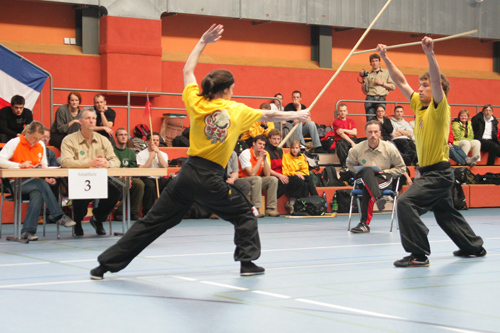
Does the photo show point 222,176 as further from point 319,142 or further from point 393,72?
point 319,142

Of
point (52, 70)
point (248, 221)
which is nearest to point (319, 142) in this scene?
point (52, 70)

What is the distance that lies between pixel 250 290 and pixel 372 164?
5.62m

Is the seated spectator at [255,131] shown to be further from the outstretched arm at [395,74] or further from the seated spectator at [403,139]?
the outstretched arm at [395,74]

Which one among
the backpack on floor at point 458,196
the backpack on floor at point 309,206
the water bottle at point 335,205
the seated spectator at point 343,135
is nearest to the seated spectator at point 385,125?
the seated spectator at point 343,135

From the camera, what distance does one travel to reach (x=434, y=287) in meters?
5.38

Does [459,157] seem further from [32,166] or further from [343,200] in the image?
[32,166]

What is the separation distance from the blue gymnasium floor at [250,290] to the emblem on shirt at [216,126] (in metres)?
1.19

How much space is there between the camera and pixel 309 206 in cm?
1321

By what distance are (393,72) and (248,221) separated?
7.60ft

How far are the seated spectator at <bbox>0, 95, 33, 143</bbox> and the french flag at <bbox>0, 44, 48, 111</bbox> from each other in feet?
3.63

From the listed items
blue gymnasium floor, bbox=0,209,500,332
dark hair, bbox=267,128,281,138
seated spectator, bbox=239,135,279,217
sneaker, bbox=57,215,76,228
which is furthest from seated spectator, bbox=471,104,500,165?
sneaker, bbox=57,215,76,228

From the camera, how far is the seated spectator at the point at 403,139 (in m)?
15.3

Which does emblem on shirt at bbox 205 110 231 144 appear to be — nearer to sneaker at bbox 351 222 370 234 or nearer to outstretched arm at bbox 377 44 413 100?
outstretched arm at bbox 377 44 413 100

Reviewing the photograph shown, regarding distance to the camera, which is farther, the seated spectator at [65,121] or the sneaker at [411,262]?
the seated spectator at [65,121]
